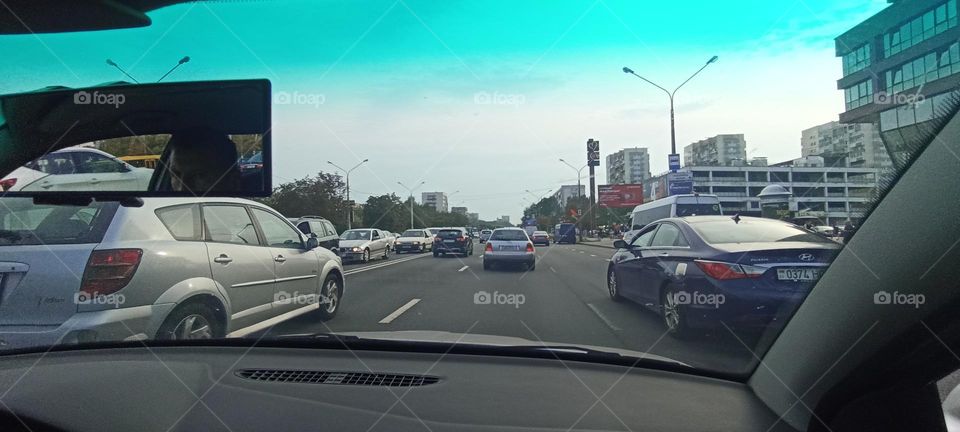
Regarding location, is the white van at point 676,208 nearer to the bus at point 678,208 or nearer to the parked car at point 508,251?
the bus at point 678,208

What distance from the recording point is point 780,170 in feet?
14.6

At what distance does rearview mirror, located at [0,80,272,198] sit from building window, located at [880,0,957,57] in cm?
276

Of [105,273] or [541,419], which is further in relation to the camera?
[105,273]

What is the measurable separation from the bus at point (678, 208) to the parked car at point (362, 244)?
4.91 meters

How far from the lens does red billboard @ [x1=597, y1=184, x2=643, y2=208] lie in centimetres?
1848

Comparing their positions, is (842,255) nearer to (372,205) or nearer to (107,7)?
(107,7)

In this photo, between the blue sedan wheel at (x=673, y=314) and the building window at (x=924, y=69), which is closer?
the building window at (x=924, y=69)

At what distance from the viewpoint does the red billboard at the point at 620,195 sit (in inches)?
728

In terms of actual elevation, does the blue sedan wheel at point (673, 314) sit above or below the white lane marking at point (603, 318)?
above

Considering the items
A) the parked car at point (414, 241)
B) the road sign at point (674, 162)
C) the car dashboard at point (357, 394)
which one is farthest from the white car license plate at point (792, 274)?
the parked car at point (414, 241)

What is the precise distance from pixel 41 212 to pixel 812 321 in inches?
181

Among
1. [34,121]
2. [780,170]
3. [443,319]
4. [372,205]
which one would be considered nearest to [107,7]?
[34,121]

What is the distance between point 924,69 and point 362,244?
9.16 meters

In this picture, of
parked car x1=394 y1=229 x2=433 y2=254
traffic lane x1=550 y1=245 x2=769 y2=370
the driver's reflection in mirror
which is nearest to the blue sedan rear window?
traffic lane x1=550 y1=245 x2=769 y2=370
